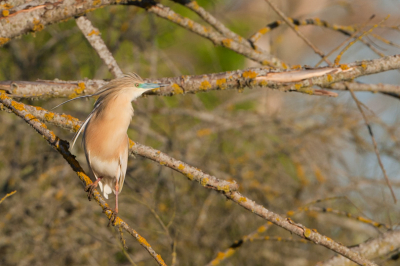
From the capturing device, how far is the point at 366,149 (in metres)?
4.11

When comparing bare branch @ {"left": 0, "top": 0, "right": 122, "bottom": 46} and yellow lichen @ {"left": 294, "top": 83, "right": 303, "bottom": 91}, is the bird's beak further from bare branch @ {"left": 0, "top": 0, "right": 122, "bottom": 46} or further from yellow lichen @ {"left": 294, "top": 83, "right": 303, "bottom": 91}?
yellow lichen @ {"left": 294, "top": 83, "right": 303, "bottom": 91}

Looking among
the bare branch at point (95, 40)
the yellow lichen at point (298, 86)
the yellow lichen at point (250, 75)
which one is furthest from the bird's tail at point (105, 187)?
the yellow lichen at point (298, 86)

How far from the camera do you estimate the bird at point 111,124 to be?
2229mm

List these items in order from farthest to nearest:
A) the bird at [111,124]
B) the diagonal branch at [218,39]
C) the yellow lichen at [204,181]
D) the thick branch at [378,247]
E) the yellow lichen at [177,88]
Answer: the diagonal branch at [218,39] < the thick branch at [378,247] < the yellow lichen at [177,88] < the bird at [111,124] < the yellow lichen at [204,181]

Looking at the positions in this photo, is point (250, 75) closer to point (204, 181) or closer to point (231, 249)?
point (204, 181)

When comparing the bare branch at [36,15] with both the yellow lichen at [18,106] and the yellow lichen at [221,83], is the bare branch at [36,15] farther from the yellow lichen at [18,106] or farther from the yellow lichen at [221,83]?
the yellow lichen at [221,83]

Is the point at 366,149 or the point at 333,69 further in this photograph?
the point at 366,149

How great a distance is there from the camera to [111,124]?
2.23 m

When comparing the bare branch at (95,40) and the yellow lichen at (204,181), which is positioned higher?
the bare branch at (95,40)

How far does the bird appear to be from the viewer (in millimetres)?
2229

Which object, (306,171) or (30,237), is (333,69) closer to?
(306,171)

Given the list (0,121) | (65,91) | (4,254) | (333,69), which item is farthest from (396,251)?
(0,121)

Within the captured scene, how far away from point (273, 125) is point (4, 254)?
3.07m

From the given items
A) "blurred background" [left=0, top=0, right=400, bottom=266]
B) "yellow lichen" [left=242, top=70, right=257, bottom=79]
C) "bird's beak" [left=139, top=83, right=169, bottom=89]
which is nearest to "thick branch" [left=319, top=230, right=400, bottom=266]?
"blurred background" [left=0, top=0, right=400, bottom=266]
